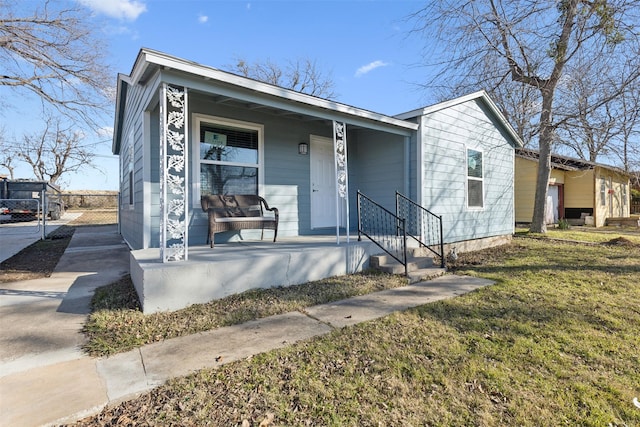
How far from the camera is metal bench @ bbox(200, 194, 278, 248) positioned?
4.75 meters

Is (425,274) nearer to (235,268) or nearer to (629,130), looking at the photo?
(235,268)

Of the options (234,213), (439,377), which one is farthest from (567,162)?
(439,377)

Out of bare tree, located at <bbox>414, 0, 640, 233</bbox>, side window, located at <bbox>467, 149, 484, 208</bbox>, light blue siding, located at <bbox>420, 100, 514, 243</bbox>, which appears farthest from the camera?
bare tree, located at <bbox>414, 0, 640, 233</bbox>

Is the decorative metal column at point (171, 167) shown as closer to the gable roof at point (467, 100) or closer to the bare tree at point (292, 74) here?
the gable roof at point (467, 100)

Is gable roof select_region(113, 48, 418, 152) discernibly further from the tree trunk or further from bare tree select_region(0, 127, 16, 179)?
bare tree select_region(0, 127, 16, 179)

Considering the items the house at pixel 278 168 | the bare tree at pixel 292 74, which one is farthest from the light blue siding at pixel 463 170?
the bare tree at pixel 292 74

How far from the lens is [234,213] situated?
5.17 m

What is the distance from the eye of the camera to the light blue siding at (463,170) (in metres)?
6.78

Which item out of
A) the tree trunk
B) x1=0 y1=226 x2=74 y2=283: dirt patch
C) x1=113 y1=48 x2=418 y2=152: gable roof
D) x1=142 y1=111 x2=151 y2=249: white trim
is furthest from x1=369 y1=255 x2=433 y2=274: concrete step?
the tree trunk

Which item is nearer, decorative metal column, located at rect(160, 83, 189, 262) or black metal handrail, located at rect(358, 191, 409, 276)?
decorative metal column, located at rect(160, 83, 189, 262)

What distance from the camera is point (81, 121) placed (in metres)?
10.8

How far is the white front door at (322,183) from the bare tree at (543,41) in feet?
16.4

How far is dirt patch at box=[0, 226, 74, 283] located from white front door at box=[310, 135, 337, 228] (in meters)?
4.54

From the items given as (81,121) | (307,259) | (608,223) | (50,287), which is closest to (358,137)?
(307,259)
